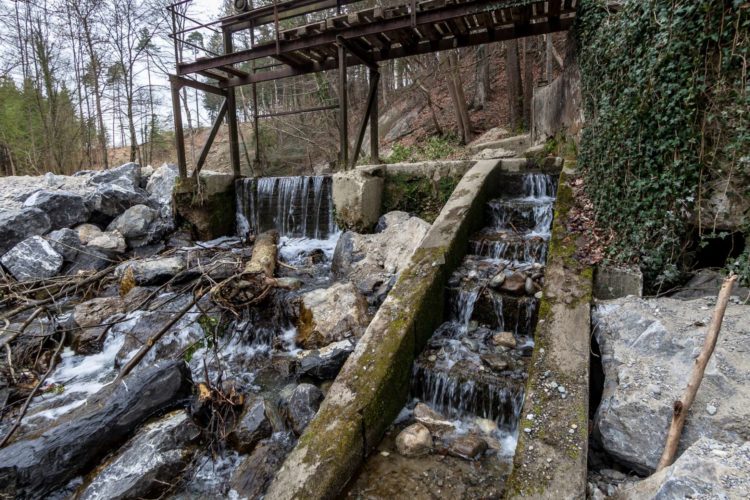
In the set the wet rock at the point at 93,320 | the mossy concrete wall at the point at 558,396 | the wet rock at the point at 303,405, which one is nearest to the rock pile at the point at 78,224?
the wet rock at the point at 93,320

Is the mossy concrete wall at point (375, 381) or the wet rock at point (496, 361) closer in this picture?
the mossy concrete wall at point (375, 381)

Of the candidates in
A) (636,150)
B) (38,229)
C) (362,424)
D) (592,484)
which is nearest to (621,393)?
(592,484)

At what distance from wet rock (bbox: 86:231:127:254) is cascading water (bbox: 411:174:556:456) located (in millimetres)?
7524

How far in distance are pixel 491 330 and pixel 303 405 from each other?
2.13 metres

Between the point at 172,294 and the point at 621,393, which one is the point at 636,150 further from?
the point at 172,294

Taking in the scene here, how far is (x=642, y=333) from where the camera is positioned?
292 centimetres

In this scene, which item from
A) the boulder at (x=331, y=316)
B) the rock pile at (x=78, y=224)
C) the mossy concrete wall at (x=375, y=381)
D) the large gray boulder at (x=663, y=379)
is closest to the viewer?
the large gray boulder at (x=663, y=379)

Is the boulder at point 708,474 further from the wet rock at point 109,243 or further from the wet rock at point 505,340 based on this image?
the wet rock at point 109,243

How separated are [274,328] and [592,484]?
375 cm

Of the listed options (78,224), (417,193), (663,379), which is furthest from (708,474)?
(78,224)

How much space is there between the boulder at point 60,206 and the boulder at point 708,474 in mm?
11340

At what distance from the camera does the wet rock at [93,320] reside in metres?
4.80

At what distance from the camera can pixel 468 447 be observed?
9.36ft

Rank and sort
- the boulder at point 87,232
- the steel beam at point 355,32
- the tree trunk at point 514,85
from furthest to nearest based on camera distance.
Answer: the tree trunk at point 514,85 < the boulder at point 87,232 < the steel beam at point 355,32
